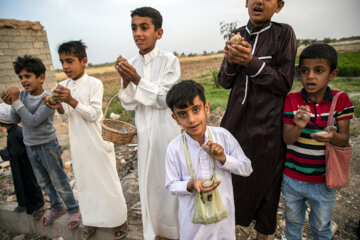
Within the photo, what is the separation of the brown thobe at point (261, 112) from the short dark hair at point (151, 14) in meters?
0.74

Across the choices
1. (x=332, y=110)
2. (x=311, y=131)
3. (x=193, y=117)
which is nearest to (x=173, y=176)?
(x=193, y=117)

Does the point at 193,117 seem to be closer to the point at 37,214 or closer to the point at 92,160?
the point at 92,160

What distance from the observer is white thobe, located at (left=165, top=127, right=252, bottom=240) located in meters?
1.57

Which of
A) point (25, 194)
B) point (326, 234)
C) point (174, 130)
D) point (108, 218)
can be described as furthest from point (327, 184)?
point (25, 194)

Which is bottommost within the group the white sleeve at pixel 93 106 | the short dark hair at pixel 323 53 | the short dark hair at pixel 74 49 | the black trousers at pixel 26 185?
the black trousers at pixel 26 185

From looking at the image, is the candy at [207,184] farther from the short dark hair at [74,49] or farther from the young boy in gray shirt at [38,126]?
the young boy in gray shirt at [38,126]

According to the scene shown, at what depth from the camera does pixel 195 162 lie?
1.61m

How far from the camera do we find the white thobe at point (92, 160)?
2359 mm

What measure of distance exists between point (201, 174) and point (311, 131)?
84cm

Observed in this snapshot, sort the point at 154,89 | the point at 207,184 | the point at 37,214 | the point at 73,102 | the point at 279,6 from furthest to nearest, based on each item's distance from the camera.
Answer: the point at 37,214, the point at 73,102, the point at 154,89, the point at 279,6, the point at 207,184

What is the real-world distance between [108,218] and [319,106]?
2299 millimetres

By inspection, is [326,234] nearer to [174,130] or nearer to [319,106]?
[319,106]

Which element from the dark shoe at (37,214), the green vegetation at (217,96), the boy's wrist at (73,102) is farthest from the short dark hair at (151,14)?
the green vegetation at (217,96)

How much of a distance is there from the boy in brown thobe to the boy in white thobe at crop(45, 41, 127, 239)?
50.8 inches
